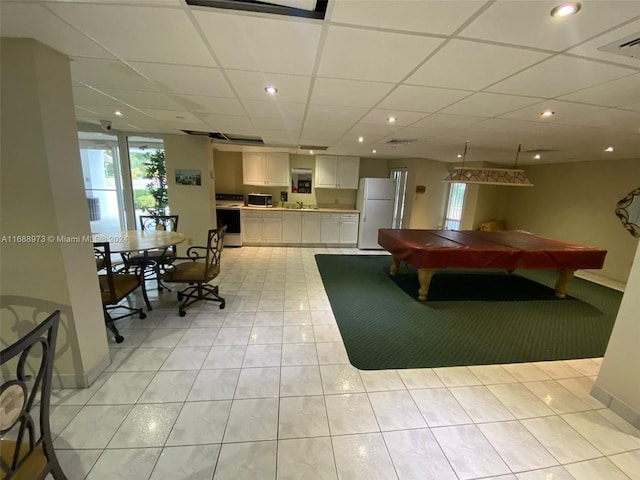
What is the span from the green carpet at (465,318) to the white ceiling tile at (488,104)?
7.62ft

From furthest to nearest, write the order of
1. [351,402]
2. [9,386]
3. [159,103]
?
[159,103], [351,402], [9,386]

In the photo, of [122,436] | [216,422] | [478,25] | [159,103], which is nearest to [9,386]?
[122,436]

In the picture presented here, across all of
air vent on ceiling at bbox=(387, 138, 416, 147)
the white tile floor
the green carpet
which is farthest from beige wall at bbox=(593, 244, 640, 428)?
air vent on ceiling at bbox=(387, 138, 416, 147)

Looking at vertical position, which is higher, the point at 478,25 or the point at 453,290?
the point at 478,25

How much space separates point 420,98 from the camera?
223 cm

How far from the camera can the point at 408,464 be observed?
60.4 inches


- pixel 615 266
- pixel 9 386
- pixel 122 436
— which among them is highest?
pixel 9 386

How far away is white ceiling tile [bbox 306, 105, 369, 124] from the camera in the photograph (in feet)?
8.63

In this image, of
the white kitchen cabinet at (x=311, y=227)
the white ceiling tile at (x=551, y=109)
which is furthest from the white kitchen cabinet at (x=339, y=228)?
the white ceiling tile at (x=551, y=109)

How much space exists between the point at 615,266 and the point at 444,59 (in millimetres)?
6306

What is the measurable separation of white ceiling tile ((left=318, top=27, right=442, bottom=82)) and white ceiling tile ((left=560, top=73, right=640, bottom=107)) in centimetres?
140

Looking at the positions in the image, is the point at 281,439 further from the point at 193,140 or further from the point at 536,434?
the point at 193,140

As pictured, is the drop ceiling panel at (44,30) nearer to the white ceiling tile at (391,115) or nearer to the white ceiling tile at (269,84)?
the white ceiling tile at (269,84)

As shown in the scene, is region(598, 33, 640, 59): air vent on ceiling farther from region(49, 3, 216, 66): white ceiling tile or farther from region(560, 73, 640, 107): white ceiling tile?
region(49, 3, 216, 66): white ceiling tile
